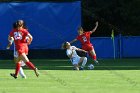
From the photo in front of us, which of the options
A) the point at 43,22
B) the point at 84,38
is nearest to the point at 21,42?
the point at 84,38

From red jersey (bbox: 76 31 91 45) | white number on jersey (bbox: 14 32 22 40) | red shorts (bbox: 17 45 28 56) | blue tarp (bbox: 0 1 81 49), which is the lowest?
blue tarp (bbox: 0 1 81 49)

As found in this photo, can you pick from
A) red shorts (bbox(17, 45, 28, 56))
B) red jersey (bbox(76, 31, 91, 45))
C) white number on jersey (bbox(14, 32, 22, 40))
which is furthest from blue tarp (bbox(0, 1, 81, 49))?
white number on jersey (bbox(14, 32, 22, 40))

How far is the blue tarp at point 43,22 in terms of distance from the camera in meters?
38.6

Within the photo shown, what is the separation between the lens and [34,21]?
128 feet

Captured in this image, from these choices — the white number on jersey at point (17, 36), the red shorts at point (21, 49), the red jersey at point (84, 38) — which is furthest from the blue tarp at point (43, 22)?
the white number on jersey at point (17, 36)

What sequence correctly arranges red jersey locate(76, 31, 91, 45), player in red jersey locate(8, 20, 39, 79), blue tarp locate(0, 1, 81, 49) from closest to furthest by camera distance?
player in red jersey locate(8, 20, 39, 79) < red jersey locate(76, 31, 91, 45) < blue tarp locate(0, 1, 81, 49)

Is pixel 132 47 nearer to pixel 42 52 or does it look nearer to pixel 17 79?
pixel 42 52

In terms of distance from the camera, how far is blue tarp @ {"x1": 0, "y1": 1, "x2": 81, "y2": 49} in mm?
38562

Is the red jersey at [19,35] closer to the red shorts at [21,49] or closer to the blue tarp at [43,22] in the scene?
the red shorts at [21,49]

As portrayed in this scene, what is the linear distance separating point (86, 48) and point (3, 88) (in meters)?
13.5

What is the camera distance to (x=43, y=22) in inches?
1534

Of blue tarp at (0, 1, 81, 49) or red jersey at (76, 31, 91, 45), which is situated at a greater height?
red jersey at (76, 31, 91, 45)

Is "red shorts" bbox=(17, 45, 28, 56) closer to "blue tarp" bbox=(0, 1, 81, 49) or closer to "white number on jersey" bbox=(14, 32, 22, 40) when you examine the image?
"white number on jersey" bbox=(14, 32, 22, 40)

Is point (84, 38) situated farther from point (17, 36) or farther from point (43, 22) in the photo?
point (43, 22)
